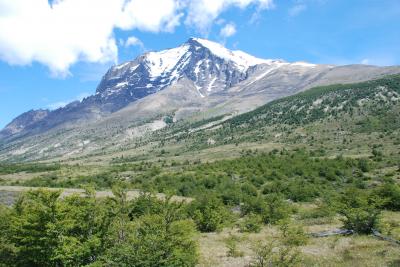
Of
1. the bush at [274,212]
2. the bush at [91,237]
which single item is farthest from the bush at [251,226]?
the bush at [91,237]

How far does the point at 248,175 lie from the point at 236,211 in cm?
3434

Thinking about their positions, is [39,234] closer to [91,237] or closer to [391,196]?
[91,237]

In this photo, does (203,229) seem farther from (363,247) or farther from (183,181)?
(183,181)

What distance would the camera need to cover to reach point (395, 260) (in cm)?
2150

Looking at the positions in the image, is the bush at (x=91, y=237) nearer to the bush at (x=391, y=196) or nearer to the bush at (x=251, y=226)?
the bush at (x=251, y=226)

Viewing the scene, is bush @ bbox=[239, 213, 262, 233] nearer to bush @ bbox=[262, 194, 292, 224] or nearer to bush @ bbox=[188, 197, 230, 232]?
bush @ bbox=[188, 197, 230, 232]

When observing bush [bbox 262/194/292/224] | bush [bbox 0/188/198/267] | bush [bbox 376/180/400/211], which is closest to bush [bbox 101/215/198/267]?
bush [bbox 0/188/198/267]

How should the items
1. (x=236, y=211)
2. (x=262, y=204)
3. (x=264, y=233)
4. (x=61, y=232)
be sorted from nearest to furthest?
(x=61, y=232), (x=264, y=233), (x=262, y=204), (x=236, y=211)

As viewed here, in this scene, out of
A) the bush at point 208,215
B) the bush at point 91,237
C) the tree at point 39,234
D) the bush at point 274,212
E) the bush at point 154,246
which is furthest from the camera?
the bush at point 274,212

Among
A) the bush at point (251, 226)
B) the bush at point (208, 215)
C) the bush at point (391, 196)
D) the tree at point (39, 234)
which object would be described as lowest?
the bush at point (391, 196)

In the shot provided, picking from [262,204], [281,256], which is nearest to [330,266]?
[281,256]

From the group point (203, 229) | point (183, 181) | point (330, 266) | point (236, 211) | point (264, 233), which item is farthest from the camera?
point (183, 181)

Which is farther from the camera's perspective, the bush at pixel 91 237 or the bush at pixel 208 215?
the bush at pixel 208 215

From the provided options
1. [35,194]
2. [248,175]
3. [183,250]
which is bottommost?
[248,175]
